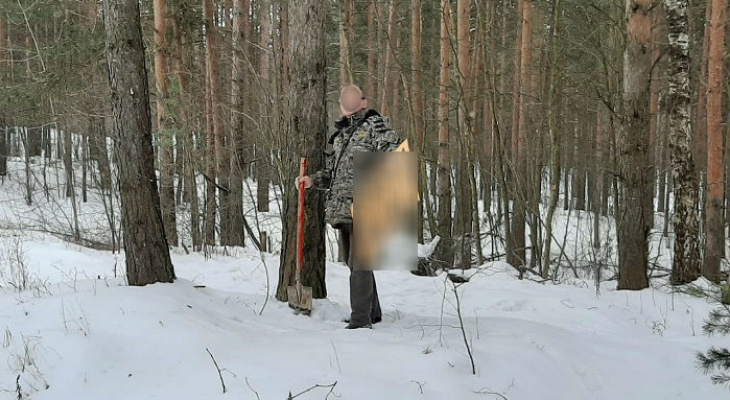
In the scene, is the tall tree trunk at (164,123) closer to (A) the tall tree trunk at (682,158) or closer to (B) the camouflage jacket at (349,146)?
(B) the camouflage jacket at (349,146)

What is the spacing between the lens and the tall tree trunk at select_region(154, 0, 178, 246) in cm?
1025

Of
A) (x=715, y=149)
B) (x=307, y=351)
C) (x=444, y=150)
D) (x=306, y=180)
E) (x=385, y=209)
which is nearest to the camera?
(x=307, y=351)

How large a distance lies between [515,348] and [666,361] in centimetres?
114

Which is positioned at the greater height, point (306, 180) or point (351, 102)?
point (351, 102)

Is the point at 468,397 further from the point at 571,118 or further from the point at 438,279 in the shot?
the point at 571,118

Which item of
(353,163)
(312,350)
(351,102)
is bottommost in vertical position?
(312,350)

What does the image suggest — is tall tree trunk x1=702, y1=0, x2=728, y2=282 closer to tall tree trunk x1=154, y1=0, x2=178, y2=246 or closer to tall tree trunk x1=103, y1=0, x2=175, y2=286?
tall tree trunk x1=103, y1=0, x2=175, y2=286

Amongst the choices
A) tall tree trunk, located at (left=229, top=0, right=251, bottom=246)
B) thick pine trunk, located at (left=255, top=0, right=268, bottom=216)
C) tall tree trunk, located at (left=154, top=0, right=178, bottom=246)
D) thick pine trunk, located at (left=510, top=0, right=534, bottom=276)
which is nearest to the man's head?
thick pine trunk, located at (left=255, top=0, right=268, bottom=216)

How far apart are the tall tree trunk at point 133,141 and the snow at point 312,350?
275 millimetres

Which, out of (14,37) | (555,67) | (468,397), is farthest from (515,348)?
(14,37)

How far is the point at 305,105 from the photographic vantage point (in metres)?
4.68

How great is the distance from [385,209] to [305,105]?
126 centimetres

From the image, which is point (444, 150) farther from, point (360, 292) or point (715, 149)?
point (360, 292)

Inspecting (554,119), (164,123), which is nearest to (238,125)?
(164,123)
